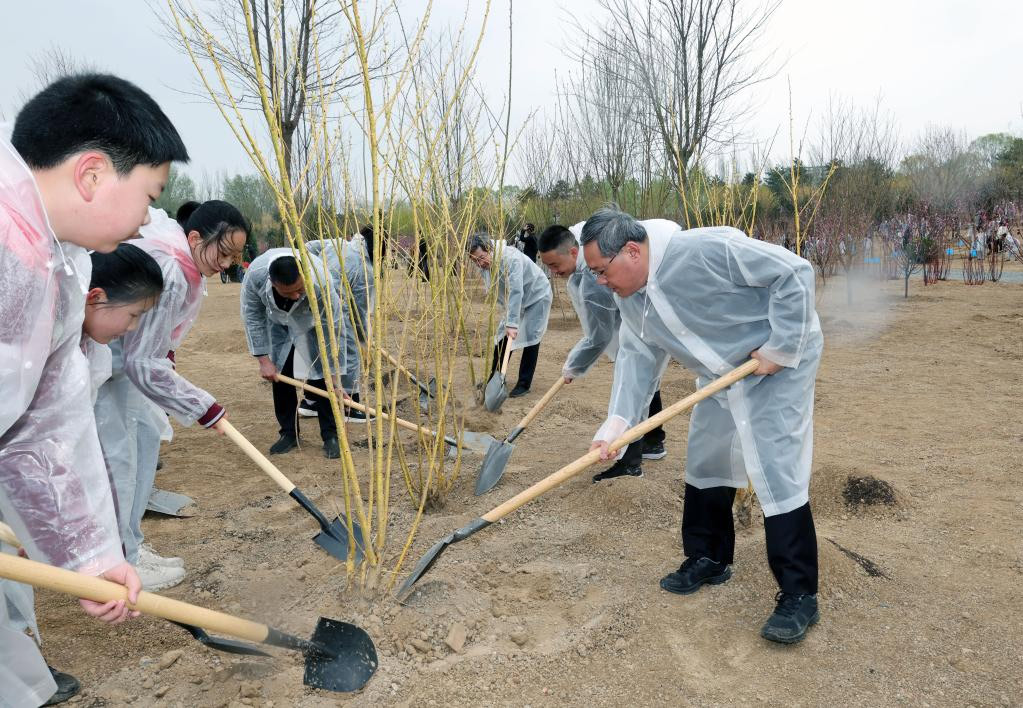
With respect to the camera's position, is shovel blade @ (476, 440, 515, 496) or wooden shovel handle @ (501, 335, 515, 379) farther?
wooden shovel handle @ (501, 335, 515, 379)

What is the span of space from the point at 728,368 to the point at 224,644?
6.03 feet

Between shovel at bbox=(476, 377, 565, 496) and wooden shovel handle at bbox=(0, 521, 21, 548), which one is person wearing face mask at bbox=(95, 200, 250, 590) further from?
shovel at bbox=(476, 377, 565, 496)

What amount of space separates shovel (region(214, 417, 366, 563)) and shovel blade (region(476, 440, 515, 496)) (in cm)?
81

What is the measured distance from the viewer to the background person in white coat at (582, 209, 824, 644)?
234 cm

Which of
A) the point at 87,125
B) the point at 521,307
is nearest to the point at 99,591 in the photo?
the point at 87,125

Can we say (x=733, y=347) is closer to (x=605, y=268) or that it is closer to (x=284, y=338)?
(x=605, y=268)

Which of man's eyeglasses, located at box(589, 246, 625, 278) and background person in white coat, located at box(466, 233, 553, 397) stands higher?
man's eyeglasses, located at box(589, 246, 625, 278)

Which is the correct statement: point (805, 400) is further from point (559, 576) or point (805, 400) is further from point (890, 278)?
point (890, 278)

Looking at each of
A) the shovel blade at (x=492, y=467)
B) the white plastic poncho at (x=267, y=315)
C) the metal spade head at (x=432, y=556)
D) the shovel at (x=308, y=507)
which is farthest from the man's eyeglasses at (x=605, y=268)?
the white plastic poncho at (x=267, y=315)

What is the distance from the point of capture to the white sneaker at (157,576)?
282cm

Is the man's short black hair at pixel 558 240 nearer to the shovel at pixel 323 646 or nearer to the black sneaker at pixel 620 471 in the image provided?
the black sneaker at pixel 620 471

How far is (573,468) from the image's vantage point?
93.3 inches

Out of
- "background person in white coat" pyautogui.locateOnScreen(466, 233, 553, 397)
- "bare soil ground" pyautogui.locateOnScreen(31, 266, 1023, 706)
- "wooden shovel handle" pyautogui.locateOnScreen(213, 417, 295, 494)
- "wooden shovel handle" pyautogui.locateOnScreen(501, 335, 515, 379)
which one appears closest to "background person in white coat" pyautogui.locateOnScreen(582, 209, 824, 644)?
"bare soil ground" pyautogui.locateOnScreen(31, 266, 1023, 706)

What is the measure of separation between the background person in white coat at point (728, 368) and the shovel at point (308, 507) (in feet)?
3.67
